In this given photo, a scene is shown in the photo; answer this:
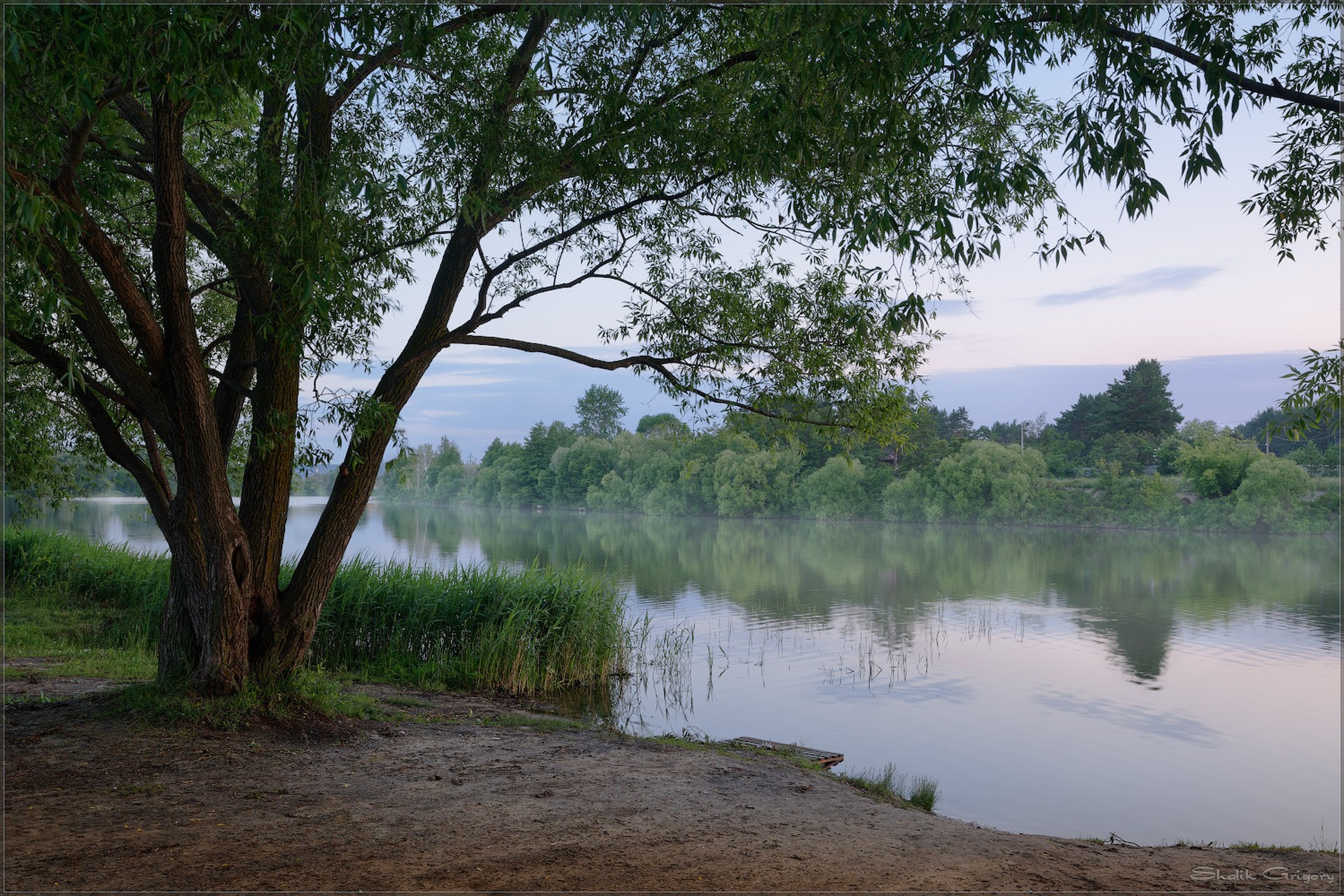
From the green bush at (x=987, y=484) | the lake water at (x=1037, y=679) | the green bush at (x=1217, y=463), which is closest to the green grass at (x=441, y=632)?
the lake water at (x=1037, y=679)

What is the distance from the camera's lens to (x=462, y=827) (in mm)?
4875

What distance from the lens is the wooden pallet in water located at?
27.4 feet

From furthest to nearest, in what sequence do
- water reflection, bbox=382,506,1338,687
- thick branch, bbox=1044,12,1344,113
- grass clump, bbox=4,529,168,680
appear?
water reflection, bbox=382,506,1338,687 < grass clump, bbox=4,529,168,680 < thick branch, bbox=1044,12,1344,113

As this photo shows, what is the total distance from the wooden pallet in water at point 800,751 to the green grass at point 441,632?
312 cm

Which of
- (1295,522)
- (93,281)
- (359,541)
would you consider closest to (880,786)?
(93,281)

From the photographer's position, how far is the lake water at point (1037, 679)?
30.3 ft

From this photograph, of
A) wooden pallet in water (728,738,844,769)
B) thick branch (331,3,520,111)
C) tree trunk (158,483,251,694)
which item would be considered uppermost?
thick branch (331,3,520,111)

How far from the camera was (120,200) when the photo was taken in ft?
30.2

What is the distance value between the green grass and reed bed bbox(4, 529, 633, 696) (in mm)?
15

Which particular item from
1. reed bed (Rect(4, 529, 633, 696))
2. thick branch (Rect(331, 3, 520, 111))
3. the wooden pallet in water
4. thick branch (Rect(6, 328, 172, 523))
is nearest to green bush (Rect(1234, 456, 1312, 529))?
reed bed (Rect(4, 529, 633, 696))

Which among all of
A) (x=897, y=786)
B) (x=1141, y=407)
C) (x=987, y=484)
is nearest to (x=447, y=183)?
(x=897, y=786)

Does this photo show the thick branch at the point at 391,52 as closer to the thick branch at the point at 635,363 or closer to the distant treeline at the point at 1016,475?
the thick branch at the point at 635,363

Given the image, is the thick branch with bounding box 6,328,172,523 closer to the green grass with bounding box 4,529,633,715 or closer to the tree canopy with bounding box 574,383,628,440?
the green grass with bounding box 4,529,633,715

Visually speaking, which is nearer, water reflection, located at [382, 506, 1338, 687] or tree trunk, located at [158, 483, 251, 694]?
tree trunk, located at [158, 483, 251, 694]
